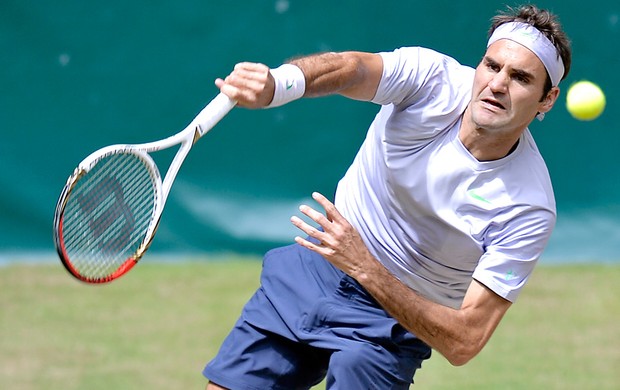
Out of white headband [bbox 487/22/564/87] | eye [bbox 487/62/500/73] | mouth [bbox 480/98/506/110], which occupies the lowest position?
mouth [bbox 480/98/506/110]

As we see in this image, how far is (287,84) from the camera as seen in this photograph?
122 inches

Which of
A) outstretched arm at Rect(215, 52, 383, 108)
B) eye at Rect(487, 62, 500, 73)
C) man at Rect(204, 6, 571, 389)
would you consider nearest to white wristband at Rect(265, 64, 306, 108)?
outstretched arm at Rect(215, 52, 383, 108)

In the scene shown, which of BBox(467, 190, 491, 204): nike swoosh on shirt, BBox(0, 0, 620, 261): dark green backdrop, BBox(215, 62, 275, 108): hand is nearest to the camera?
BBox(215, 62, 275, 108): hand

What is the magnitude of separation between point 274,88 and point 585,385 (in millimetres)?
2780

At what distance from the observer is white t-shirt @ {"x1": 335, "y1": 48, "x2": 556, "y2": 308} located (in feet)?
11.4

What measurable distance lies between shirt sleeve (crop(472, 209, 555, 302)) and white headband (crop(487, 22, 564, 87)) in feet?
1.45

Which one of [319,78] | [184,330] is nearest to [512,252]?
[319,78]

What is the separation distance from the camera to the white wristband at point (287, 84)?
121 inches

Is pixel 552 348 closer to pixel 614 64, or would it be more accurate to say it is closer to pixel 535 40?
pixel 614 64

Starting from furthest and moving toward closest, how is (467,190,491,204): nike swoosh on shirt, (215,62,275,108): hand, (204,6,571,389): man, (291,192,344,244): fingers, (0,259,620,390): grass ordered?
1. (0,259,620,390): grass
2. (467,190,491,204): nike swoosh on shirt
3. (204,6,571,389): man
4. (291,192,344,244): fingers
5. (215,62,275,108): hand

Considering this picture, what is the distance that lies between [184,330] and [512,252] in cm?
272

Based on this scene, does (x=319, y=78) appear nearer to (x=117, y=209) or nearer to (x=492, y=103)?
(x=492, y=103)

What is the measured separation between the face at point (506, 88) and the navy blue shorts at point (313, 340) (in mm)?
666

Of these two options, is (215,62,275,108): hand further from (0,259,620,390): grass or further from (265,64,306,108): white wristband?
(0,259,620,390): grass
